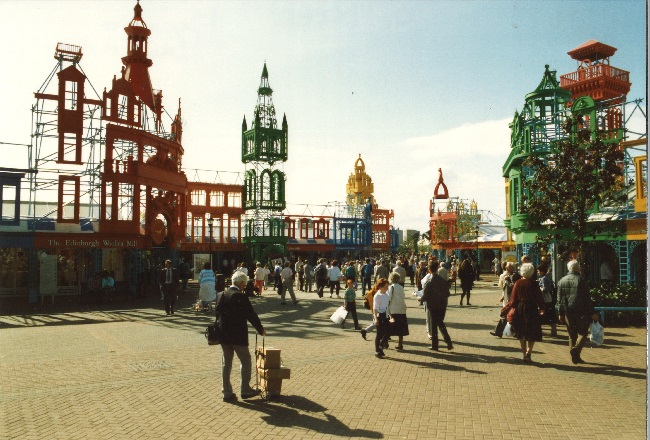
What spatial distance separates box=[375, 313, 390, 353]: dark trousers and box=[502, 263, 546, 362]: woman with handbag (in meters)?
2.39

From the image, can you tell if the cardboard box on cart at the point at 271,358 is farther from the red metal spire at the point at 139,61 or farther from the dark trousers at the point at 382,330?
the red metal spire at the point at 139,61

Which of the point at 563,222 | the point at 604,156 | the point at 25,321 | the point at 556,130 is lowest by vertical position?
the point at 25,321

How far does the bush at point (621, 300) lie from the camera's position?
1535 centimetres

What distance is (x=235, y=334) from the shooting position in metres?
8.37

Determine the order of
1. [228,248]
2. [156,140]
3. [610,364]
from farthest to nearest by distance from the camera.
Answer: [228,248]
[156,140]
[610,364]

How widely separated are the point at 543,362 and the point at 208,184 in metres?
47.0

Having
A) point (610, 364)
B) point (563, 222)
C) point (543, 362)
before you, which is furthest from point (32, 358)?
point (563, 222)

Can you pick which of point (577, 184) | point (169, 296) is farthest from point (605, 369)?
point (169, 296)

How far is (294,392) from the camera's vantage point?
28.7 ft

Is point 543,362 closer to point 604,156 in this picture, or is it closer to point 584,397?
point 584,397

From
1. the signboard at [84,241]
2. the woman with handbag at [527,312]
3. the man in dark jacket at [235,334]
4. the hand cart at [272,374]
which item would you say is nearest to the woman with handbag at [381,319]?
the woman with handbag at [527,312]

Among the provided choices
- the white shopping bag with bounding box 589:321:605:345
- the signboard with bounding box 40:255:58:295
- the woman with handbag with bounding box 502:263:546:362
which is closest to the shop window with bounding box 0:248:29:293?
the signboard with bounding box 40:255:58:295

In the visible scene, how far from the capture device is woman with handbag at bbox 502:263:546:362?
10.5 meters

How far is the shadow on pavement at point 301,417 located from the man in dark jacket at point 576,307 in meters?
5.28
